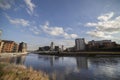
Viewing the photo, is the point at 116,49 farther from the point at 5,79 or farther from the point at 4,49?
the point at 5,79

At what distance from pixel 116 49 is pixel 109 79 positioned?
138 metres

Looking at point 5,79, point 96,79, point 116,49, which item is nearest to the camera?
point 5,79

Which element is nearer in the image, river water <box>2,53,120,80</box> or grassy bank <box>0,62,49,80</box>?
grassy bank <box>0,62,49,80</box>

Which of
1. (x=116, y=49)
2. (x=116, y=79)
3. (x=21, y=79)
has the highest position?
(x=116, y=49)

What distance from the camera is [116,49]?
493ft

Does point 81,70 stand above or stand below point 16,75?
below

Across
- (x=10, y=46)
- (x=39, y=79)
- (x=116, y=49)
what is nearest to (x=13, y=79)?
(x=39, y=79)

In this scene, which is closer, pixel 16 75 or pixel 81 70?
pixel 16 75

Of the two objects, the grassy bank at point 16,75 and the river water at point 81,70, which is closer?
the grassy bank at point 16,75

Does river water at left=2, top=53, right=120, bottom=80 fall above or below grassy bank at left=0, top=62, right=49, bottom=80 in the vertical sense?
below

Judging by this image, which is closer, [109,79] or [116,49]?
[109,79]

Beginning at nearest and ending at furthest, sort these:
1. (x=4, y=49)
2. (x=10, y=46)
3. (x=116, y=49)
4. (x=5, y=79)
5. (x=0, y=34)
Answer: (x=5, y=79) → (x=0, y=34) → (x=116, y=49) → (x=4, y=49) → (x=10, y=46)

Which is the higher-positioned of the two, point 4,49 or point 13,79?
point 4,49

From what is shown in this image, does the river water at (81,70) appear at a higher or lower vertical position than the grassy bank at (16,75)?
lower
